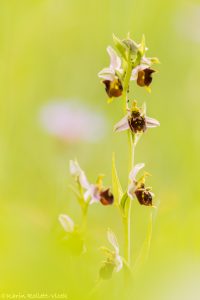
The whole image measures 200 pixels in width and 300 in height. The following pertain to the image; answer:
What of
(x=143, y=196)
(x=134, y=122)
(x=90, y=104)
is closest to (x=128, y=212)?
(x=143, y=196)

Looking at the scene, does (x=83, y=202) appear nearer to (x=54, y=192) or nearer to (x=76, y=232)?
(x=76, y=232)

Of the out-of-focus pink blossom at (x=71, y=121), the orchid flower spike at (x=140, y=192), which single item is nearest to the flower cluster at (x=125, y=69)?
the orchid flower spike at (x=140, y=192)

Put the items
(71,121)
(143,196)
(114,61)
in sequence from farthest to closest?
(71,121) → (114,61) → (143,196)

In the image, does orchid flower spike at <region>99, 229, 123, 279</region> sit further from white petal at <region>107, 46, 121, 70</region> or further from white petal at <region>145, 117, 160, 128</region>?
white petal at <region>107, 46, 121, 70</region>

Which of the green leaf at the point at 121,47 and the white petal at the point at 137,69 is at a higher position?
the green leaf at the point at 121,47

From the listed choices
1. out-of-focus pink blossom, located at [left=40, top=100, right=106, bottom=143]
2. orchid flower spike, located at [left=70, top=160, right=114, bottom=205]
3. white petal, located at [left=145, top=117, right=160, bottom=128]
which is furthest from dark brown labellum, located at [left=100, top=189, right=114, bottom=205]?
out-of-focus pink blossom, located at [left=40, top=100, right=106, bottom=143]

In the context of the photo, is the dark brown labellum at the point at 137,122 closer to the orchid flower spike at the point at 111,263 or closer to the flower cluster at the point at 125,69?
the flower cluster at the point at 125,69

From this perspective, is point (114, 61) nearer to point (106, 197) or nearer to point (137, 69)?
point (137, 69)

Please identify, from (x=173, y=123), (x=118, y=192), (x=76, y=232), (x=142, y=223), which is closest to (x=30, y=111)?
(x=173, y=123)
